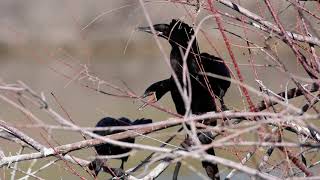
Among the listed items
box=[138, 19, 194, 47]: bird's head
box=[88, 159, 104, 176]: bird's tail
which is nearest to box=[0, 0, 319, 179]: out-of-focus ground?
box=[138, 19, 194, 47]: bird's head

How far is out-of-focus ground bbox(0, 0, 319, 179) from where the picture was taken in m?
2.83

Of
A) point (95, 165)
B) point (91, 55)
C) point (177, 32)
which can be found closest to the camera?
point (95, 165)

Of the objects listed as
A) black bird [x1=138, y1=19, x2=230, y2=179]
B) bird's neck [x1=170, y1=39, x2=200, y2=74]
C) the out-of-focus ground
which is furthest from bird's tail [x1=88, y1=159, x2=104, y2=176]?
bird's neck [x1=170, y1=39, x2=200, y2=74]

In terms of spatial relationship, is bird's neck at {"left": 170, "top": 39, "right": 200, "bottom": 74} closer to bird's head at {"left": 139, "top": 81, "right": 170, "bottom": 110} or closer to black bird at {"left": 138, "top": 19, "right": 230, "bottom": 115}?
black bird at {"left": 138, "top": 19, "right": 230, "bottom": 115}

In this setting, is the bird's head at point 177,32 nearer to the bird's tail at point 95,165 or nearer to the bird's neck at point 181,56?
the bird's neck at point 181,56

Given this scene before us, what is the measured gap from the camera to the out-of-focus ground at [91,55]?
2832 mm

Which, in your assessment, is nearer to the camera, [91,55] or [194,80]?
[194,80]

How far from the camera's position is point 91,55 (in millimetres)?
3029

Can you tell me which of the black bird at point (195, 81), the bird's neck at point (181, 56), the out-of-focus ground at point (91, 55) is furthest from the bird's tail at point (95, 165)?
the bird's neck at point (181, 56)

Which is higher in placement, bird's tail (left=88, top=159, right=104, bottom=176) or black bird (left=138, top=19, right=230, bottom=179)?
black bird (left=138, top=19, right=230, bottom=179)

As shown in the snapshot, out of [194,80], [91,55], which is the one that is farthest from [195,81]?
[91,55]

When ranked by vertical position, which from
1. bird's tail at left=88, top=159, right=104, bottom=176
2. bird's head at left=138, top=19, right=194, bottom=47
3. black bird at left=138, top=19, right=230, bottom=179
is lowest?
bird's tail at left=88, top=159, right=104, bottom=176

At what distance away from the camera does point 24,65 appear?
17.8 m

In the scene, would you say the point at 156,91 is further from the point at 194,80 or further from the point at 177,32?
the point at 177,32
